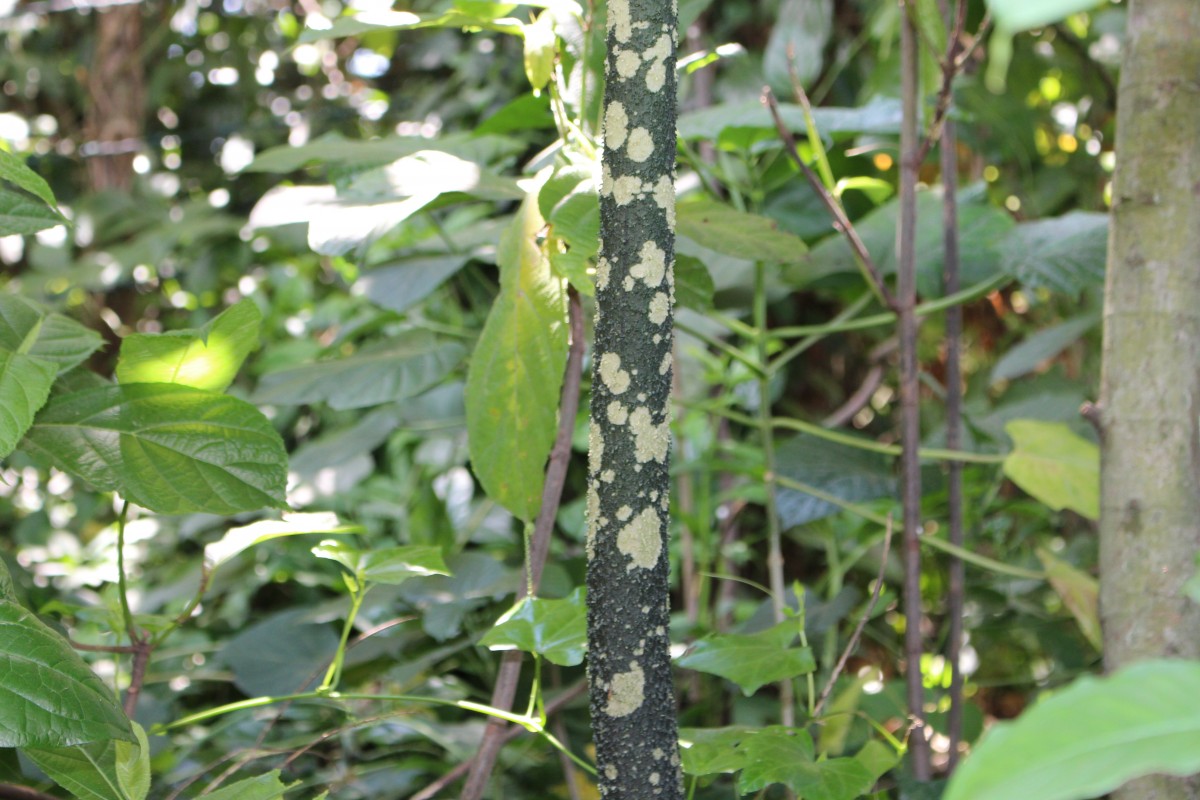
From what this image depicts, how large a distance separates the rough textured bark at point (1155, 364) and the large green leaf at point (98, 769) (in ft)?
1.85

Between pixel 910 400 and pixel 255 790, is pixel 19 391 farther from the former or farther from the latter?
pixel 910 400

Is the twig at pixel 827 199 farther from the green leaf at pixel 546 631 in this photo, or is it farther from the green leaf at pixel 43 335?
the green leaf at pixel 43 335

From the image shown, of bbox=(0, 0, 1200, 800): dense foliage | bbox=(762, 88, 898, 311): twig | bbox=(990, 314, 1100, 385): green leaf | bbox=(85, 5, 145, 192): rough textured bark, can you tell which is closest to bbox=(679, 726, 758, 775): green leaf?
bbox=(0, 0, 1200, 800): dense foliage

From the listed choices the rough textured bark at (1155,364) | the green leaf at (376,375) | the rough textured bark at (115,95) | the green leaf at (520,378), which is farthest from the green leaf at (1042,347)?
the rough textured bark at (115,95)

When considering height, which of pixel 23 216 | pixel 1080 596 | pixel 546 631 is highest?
pixel 23 216

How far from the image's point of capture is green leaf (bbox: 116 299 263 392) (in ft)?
1.96

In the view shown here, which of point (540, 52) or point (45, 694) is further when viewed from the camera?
point (540, 52)

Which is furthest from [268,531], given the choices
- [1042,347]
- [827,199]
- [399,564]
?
[1042,347]

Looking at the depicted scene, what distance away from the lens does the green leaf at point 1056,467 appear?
76 cm

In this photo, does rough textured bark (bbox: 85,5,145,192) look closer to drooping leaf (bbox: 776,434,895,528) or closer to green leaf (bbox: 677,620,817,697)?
drooping leaf (bbox: 776,434,895,528)

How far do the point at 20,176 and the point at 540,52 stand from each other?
0.29 m

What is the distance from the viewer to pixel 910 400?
2.59 ft

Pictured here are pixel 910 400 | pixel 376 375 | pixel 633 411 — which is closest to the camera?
pixel 633 411

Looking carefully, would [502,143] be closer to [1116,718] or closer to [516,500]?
[516,500]
